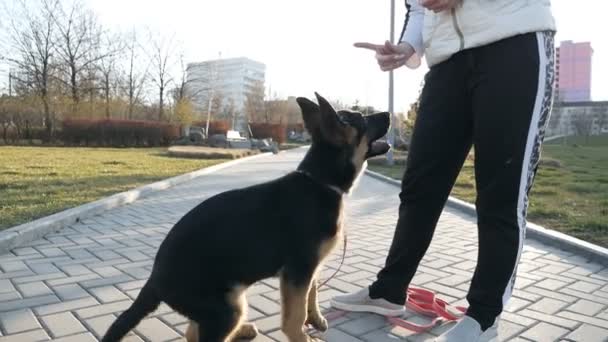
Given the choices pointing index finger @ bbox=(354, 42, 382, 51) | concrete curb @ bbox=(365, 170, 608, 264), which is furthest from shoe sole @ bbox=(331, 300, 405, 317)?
concrete curb @ bbox=(365, 170, 608, 264)

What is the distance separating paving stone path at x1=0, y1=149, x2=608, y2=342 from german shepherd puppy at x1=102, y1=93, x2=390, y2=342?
19.9 inches

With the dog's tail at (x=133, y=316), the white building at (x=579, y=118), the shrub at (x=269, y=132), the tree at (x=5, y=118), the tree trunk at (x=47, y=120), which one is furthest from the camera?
the white building at (x=579, y=118)

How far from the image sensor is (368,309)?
3.31 metres

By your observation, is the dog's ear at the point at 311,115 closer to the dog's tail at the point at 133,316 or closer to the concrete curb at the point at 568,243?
the dog's tail at the point at 133,316

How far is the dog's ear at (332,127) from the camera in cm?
303

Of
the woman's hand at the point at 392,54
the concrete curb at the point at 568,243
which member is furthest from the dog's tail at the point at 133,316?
the concrete curb at the point at 568,243

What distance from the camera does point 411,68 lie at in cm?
352

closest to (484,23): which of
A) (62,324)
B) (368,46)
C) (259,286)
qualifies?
(368,46)

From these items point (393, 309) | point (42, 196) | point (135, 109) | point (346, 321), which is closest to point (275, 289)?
point (346, 321)

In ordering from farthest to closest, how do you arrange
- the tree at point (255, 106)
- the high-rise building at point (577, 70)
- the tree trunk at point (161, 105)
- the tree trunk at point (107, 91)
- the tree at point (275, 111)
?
the high-rise building at point (577, 70) < the tree at point (255, 106) < the tree at point (275, 111) < the tree trunk at point (161, 105) < the tree trunk at point (107, 91)

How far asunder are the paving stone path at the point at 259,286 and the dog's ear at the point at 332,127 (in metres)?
1.34

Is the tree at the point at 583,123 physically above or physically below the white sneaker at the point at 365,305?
above

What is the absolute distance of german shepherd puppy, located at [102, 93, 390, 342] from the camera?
2.51 meters

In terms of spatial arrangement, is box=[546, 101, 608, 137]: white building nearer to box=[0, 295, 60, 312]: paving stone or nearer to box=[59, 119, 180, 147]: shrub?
box=[59, 119, 180, 147]: shrub
